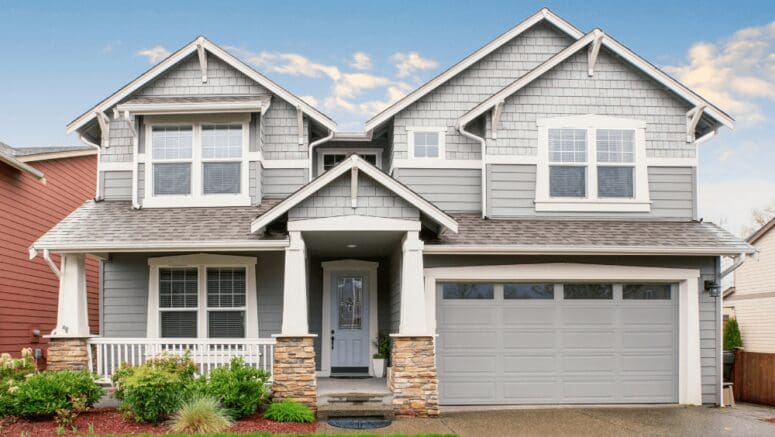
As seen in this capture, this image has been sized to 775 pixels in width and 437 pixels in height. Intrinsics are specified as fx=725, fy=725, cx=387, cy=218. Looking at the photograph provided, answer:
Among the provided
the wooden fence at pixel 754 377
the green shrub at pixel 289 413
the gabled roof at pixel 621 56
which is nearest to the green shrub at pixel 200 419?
the green shrub at pixel 289 413

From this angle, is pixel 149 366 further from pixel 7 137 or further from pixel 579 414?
pixel 7 137

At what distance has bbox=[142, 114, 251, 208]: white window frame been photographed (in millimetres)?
13727

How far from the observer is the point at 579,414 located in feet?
39.2

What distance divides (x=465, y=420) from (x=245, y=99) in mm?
7087

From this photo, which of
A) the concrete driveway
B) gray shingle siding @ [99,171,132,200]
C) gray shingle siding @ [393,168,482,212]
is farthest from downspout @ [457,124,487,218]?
gray shingle siding @ [99,171,132,200]

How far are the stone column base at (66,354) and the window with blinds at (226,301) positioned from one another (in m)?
2.32

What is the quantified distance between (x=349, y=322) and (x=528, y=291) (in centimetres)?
385

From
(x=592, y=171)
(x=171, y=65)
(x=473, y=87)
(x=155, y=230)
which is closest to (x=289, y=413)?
(x=155, y=230)

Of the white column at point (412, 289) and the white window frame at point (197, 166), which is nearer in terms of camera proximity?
the white column at point (412, 289)

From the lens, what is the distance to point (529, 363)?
13.0 metres

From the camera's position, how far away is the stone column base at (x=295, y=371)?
11164 mm

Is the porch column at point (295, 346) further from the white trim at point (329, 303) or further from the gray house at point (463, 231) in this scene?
the white trim at point (329, 303)

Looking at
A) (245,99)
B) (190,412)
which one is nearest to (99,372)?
(190,412)

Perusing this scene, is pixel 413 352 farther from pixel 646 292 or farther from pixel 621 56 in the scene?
pixel 621 56
